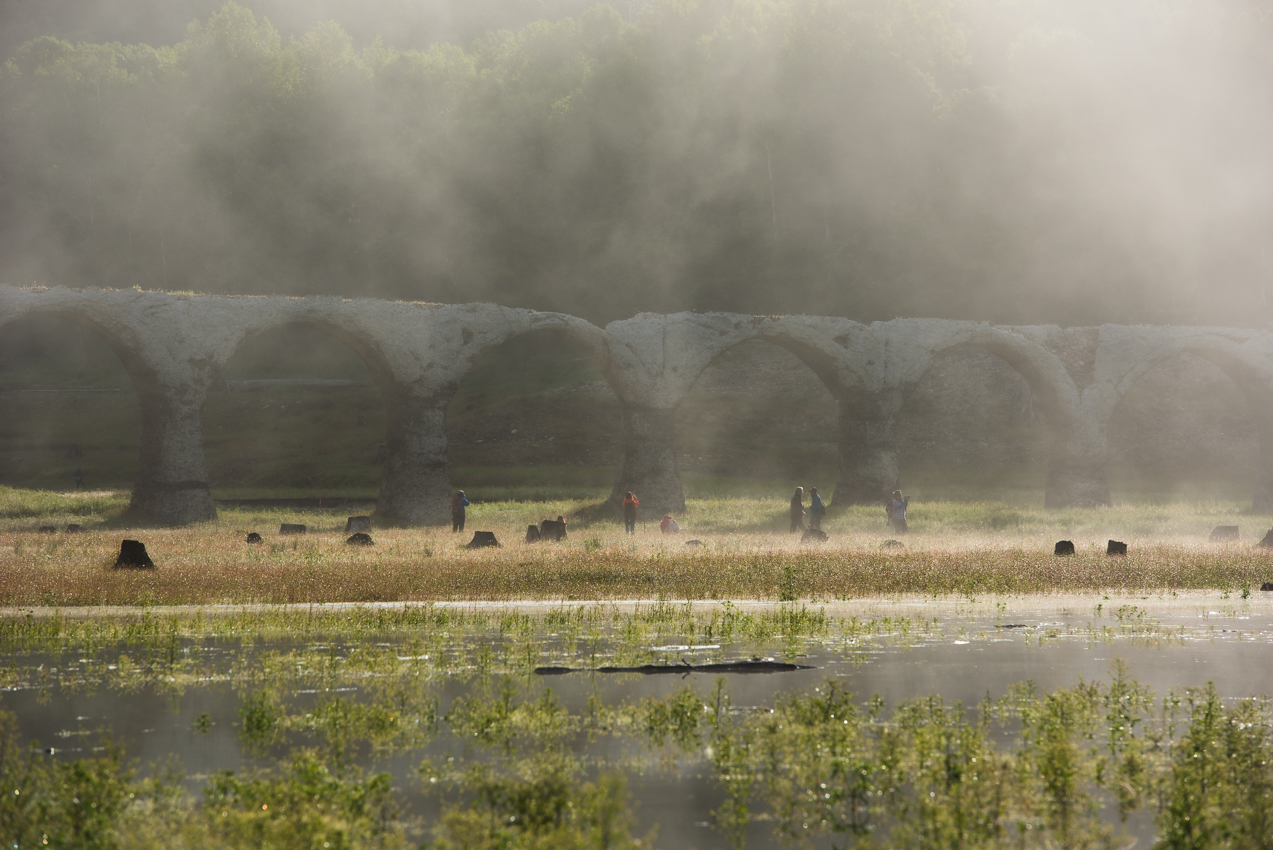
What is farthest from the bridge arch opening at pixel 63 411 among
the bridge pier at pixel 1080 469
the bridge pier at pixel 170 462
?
the bridge pier at pixel 1080 469

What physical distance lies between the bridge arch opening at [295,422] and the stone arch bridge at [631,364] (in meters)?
8.32

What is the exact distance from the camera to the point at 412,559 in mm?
18328

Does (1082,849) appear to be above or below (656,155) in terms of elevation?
below

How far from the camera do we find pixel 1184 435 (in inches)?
1687

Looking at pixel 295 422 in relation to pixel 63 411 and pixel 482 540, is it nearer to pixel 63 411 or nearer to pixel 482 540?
pixel 63 411

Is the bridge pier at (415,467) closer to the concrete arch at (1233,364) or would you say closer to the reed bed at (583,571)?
the reed bed at (583,571)

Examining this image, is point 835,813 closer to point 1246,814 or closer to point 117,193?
point 1246,814

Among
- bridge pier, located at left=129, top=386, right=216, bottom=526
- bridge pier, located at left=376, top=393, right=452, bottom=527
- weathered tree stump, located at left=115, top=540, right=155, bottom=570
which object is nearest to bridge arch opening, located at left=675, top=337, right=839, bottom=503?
bridge pier, located at left=376, top=393, right=452, bottom=527

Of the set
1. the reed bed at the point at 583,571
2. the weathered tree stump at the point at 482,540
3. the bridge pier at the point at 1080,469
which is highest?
the bridge pier at the point at 1080,469

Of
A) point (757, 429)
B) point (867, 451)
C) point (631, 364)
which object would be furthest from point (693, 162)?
point (631, 364)

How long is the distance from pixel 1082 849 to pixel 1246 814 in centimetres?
101

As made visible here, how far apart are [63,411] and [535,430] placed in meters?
22.5

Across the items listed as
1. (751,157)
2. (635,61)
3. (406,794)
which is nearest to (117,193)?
(635,61)

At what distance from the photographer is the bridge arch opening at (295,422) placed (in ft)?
136
